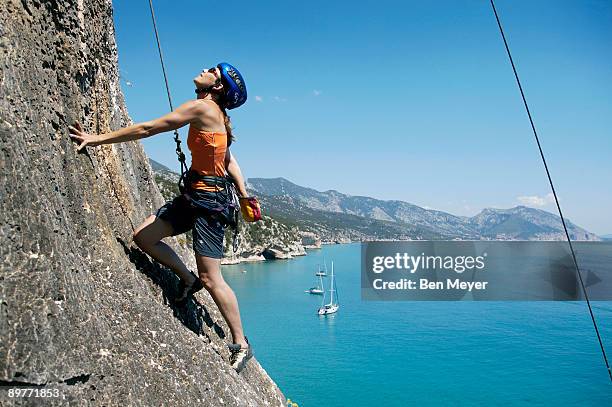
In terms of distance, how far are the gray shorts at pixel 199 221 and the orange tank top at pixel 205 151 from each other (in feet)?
0.28

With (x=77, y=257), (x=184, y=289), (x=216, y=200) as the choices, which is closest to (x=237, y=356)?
(x=184, y=289)

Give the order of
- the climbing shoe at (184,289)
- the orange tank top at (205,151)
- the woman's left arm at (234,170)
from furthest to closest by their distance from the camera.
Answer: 1. the woman's left arm at (234,170)
2. the climbing shoe at (184,289)
3. the orange tank top at (205,151)

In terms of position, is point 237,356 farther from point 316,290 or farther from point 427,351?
point 316,290

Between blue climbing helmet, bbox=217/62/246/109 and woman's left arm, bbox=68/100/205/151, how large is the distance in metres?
0.31

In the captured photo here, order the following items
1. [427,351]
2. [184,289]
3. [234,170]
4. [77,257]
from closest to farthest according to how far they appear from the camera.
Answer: [77,257], [184,289], [234,170], [427,351]

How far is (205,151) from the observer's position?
3635mm

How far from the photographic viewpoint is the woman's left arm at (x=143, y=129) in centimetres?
314

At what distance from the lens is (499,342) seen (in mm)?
58594

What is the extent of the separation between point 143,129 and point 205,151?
51 centimetres

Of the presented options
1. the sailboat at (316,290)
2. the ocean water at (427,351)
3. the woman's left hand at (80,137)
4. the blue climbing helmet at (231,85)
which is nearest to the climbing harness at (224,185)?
the blue climbing helmet at (231,85)

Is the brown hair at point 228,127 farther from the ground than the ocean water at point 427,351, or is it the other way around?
the brown hair at point 228,127

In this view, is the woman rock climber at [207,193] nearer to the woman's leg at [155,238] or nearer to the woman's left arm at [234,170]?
the woman's leg at [155,238]

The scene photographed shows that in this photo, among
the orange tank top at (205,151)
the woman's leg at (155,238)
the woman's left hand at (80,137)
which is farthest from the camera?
the woman's leg at (155,238)

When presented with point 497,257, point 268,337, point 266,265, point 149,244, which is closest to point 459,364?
point 268,337
